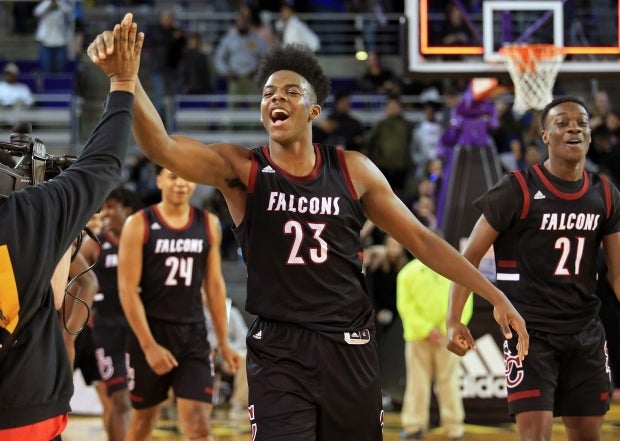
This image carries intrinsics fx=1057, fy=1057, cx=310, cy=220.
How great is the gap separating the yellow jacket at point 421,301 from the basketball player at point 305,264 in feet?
18.8

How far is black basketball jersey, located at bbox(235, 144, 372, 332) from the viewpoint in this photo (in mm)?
4793

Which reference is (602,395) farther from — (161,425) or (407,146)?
(407,146)

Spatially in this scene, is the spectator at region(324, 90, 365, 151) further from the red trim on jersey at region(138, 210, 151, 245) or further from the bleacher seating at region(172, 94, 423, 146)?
the red trim on jersey at region(138, 210, 151, 245)

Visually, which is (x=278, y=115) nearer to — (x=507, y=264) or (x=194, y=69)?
(x=507, y=264)

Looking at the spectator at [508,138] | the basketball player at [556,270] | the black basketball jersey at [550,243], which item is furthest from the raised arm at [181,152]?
the spectator at [508,138]

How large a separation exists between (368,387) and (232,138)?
13.2m

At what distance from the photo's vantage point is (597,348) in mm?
5906

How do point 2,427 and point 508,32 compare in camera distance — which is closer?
point 2,427

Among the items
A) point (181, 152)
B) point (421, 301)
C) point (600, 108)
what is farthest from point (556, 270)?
point (600, 108)

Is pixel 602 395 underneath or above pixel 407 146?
underneath

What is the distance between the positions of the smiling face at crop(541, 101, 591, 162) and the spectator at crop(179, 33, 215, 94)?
12191 mm

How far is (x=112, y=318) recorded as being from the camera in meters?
8.92

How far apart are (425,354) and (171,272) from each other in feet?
13.3

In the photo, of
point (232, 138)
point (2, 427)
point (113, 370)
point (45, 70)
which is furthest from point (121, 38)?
point (45, 70)
